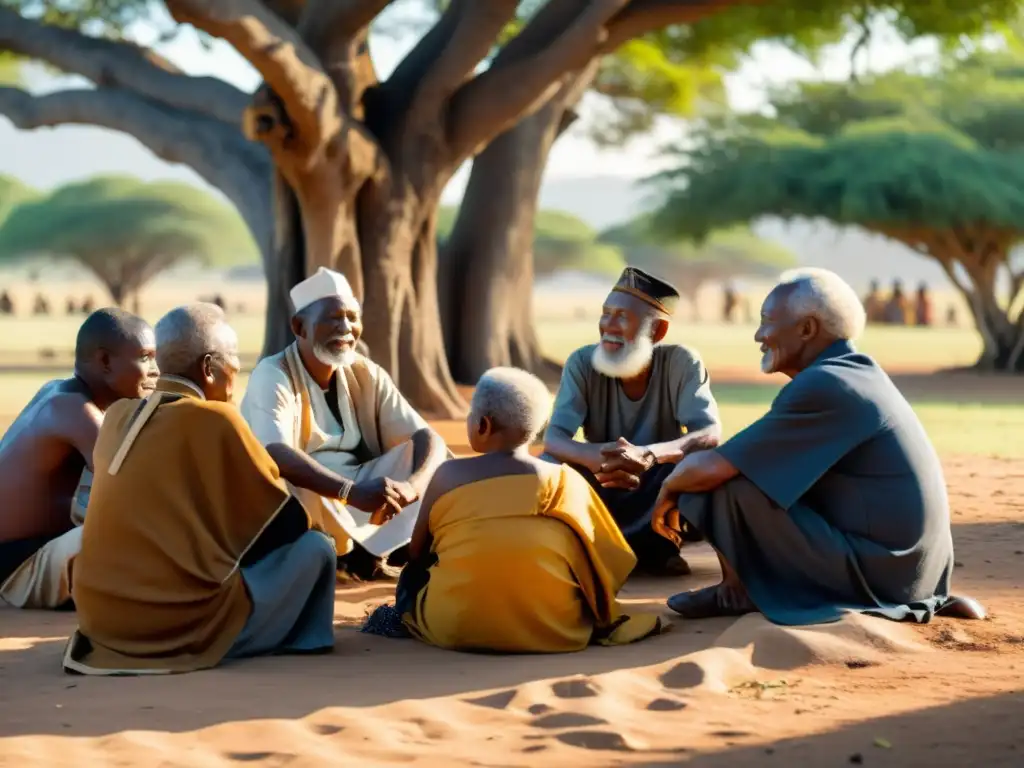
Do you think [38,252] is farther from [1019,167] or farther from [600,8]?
[600,8]

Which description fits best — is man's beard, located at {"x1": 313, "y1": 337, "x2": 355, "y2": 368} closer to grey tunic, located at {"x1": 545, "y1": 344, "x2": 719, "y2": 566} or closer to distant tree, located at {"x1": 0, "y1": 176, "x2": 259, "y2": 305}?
grey tunic, located at {"x1": 545, "y1": 344, "x2": 719, "y2": 566}

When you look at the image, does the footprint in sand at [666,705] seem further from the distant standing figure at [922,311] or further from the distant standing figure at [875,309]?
the distant standing figure at [875,309]

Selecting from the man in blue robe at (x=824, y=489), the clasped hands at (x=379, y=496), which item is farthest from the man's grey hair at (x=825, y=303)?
the clasped hands at (x=379, y=496)

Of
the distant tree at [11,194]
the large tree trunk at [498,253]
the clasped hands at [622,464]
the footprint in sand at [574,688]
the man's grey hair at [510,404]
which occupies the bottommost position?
the footprint in sand at [574,688]

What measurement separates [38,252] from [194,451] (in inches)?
2392

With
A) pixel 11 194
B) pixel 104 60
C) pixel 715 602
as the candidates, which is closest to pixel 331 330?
pixel 715 602

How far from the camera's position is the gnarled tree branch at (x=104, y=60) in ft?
54.2

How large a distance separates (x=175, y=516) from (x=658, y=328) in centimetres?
274

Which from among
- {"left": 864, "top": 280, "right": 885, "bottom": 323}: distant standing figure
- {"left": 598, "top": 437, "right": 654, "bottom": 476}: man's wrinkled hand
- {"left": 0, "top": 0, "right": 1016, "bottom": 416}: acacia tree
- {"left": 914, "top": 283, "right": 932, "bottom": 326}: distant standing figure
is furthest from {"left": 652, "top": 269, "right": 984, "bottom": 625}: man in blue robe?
{"left": 864, "top": 280, "right": 885, "bottom": 323}: distant standing figure

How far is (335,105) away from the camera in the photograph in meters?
13.3

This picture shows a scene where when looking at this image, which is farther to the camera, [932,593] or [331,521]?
[331,521]

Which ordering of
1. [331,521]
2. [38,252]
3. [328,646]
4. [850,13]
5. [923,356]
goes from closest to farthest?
[328,646], [331,521], [850,13], [923,356], [38,252]

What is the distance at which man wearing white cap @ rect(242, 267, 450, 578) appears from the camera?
686 cm

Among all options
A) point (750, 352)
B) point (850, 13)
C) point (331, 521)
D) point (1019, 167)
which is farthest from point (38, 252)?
point (331, 521)
